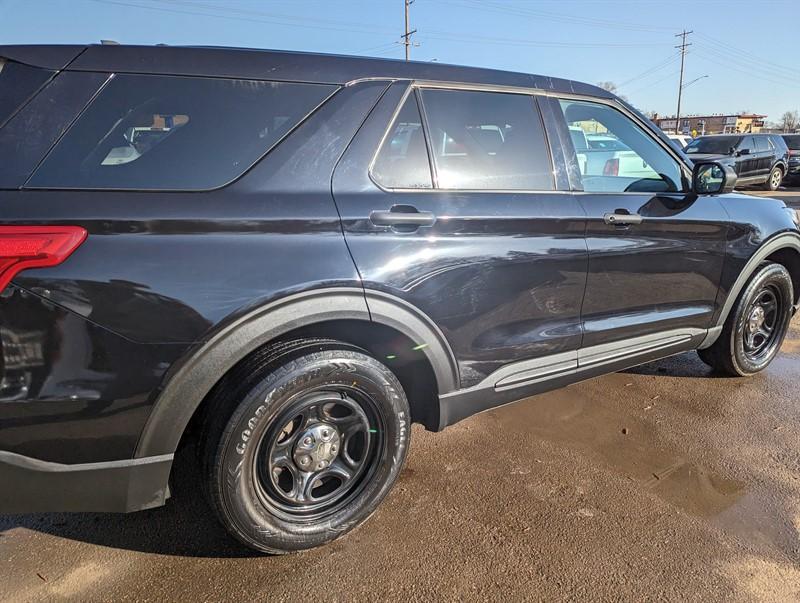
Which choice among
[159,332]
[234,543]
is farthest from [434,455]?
[159,332]

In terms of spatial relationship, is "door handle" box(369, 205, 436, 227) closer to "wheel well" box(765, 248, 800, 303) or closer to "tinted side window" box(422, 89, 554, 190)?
"tinted side window" box(422, 89, 554, 190)

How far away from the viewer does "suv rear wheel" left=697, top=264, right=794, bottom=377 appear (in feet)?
11.9

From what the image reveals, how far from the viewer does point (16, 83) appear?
5.58ft

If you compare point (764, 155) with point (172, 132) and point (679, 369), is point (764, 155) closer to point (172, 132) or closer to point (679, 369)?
point (679, 369)

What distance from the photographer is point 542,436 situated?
10.2ft

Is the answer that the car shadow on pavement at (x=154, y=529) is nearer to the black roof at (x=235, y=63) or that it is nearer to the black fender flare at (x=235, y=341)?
the black fender flare at (x=235, y=341)

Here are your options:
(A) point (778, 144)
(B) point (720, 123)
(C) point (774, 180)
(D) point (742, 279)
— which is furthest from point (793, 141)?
(B) point (720, 123)

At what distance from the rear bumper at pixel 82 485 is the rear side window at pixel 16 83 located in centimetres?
102

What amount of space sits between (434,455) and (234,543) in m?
1.08

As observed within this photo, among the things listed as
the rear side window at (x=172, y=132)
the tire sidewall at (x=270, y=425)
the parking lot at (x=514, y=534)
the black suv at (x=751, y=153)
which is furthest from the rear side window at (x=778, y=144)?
the rear side window at (x=172, y=132)

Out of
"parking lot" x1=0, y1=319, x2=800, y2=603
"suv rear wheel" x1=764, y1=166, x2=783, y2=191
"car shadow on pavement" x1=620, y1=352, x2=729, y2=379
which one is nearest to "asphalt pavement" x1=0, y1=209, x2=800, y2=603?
"parking lot" x1=0, y1=319, x2=800, y2=603

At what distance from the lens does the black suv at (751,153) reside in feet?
49.2

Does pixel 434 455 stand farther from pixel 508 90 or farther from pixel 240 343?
pixel 508 90

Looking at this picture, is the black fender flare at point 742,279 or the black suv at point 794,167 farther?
the black suv at point 794,167
